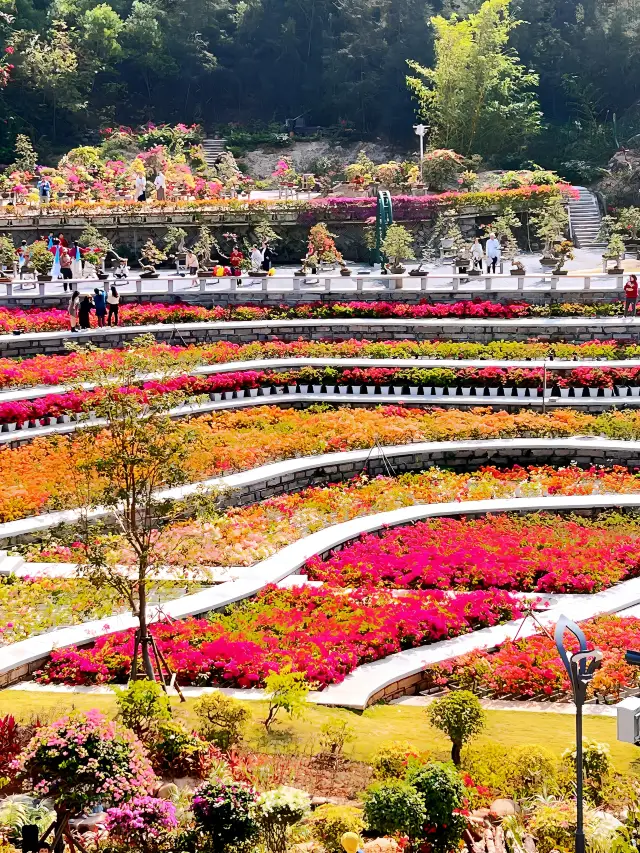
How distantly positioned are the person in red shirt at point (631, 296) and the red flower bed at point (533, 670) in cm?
1692

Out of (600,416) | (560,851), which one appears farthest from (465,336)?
(560,851)

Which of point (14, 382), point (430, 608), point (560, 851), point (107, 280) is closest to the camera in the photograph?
point (560, 851)

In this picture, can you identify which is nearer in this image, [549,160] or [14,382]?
[14,382]

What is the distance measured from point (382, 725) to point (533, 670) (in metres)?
2.12

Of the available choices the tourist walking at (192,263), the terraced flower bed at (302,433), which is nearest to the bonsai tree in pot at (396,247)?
the tourist walking at (192,263)

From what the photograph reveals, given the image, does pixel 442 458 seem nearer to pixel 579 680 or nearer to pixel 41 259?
pixel 579 680

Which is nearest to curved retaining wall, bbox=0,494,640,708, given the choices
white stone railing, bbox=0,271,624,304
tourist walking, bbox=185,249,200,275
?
white stone railing, bbox=0,271,624,304

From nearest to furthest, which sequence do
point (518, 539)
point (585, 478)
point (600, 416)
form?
point (518, 539) → point (585, 478) → point (600, 416)

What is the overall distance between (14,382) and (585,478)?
1171 cm

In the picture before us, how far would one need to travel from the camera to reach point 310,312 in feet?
108

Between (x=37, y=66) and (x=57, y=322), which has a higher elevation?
(x=37, y=66)

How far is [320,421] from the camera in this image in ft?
82.7

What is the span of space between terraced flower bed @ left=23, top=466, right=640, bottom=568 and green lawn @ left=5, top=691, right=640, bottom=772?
4.33 m

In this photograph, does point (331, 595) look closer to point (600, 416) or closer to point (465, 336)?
point (600, 416)
